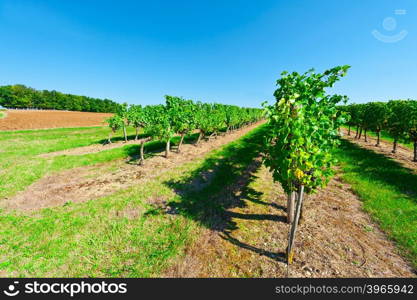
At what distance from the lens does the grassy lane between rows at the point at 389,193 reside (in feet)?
A: 23.0

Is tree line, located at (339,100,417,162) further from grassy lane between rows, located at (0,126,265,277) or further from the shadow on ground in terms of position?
grassy lane between rows, located at (0,126,265,277)

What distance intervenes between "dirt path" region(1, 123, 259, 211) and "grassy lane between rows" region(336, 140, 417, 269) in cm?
1384

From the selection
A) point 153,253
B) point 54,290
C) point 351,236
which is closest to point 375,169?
point 351,236

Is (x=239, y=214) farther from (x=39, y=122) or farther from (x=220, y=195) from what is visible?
(x=39, y=122)

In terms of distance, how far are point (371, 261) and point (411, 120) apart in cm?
1803

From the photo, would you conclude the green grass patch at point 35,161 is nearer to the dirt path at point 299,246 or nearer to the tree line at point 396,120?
the dirt path at point 299,246

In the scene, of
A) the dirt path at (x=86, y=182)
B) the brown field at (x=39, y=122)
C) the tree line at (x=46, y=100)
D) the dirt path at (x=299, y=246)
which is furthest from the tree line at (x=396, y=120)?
the tree line at (x=46, y=100)

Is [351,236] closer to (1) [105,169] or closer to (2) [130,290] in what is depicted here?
(2) [130,290]

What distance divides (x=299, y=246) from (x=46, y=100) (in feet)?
557

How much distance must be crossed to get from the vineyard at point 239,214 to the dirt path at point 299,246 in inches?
1.6

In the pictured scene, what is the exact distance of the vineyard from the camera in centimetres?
546

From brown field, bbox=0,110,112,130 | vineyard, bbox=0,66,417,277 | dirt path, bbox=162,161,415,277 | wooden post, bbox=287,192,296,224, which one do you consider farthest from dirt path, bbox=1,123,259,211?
brown field, bbox=0,110,112,130

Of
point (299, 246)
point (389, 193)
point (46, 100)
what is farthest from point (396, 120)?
point (46, 100)

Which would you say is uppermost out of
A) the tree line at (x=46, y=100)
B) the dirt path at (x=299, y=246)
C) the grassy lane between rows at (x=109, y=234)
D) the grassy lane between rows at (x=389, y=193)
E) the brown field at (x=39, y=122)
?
the tree line at (x=46, y=100)
